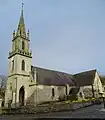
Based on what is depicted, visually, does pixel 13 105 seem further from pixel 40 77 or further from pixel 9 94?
pixel 40 77

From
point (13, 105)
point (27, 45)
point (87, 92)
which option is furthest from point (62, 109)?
point (27, 45)

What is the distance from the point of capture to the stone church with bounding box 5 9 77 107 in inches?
1412

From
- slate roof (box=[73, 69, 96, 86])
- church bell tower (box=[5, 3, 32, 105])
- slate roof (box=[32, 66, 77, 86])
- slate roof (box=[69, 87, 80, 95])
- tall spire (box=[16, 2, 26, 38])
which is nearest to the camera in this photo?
church bell tower (box=[5, 3, 32, 105])

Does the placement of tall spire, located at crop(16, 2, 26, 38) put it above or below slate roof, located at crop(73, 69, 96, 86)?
above

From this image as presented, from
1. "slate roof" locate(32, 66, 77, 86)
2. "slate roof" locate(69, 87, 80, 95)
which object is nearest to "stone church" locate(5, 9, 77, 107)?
"slate roof" locate(32, 66, 77, 86)

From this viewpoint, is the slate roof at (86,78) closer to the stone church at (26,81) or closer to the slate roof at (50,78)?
the slate roof at (50,78)

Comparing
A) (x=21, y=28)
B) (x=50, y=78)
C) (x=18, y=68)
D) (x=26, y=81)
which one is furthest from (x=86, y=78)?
(x=21, y=28)

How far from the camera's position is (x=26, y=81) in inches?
1484

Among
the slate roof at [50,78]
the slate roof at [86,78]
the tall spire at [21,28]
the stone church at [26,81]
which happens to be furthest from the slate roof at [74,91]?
the tall spire at [21,28]

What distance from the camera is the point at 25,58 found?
39.3m

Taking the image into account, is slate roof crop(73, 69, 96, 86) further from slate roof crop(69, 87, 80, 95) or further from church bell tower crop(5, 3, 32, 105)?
church bell tower crop(5, 3, 32, 105)

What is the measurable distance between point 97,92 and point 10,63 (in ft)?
81.5

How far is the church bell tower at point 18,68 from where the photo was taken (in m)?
35.8

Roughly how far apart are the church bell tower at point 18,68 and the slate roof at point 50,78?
2848mm
